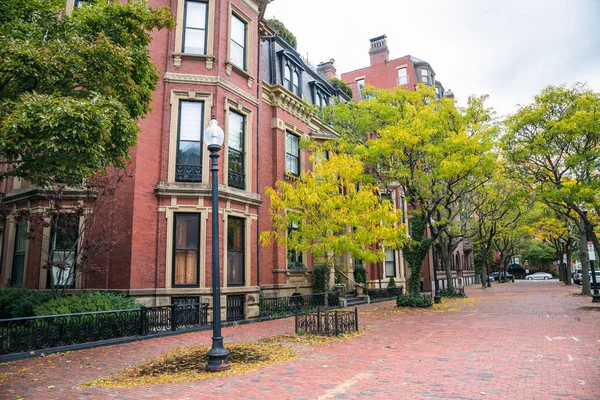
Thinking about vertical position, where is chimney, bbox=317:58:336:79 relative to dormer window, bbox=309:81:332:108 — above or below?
above

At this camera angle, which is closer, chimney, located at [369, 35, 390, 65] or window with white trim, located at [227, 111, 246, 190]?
window with white trim, located at [227, 111, 246, 190]

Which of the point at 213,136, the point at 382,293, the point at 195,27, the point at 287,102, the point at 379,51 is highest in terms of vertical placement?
the point at 379,51

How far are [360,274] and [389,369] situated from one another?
17.3 metres

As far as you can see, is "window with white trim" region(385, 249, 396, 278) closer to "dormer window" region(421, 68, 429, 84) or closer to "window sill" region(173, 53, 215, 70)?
"window sill" region(173, 53, 215, 70)

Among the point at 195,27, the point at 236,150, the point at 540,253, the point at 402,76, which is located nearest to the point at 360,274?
the point at 236,150

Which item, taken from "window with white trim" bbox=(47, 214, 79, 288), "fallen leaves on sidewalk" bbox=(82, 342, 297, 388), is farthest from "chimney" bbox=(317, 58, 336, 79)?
"fallen leaves on sidewalk" bbox=(82, 342, 297, 388)

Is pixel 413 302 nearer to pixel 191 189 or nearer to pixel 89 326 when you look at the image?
pixel 191 189

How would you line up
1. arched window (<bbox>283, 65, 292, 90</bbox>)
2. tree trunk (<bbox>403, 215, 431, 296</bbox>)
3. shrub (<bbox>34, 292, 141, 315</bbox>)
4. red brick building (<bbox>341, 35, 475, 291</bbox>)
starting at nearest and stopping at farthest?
shrub (<bbox>34, 292, 141, 315</bbox>) → tree trunk (<bbox>403, 215, 431, 296</bbox>) → arched window (<bbox>283, 65, 292, 90</bbox>) → red brick building (<bbox>341, 35, 475, 291</bbox>)

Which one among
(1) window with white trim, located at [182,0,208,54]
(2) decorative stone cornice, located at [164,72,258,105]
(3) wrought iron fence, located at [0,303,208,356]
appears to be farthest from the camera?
(1) window with white trim, located at [182,0,208,54]

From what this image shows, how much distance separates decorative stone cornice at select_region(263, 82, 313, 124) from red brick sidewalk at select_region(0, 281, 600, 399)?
1191 centimetres

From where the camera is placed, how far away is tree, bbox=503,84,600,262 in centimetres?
1884

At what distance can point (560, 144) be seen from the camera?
67.4 ft

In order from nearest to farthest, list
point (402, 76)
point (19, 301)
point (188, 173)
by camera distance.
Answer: point (19, 301) → point (188, 173) → point (402, 76)

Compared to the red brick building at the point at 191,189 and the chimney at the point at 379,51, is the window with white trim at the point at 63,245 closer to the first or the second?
the red brick building at the point at 191,189
